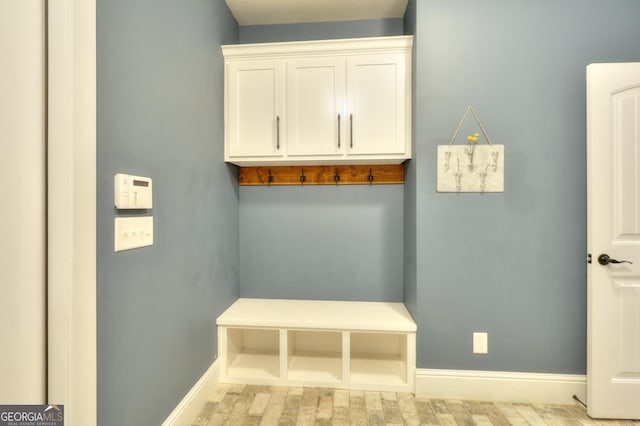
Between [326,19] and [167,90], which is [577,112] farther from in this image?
[167,90]

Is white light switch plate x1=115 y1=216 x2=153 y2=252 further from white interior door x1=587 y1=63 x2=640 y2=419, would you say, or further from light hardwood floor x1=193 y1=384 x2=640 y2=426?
white interior door x1=587 y1=63 x2=640 y2=419

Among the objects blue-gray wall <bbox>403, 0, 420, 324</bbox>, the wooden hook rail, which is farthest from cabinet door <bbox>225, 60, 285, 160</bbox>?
blue-gray wall <bbox>403, 0, 420, 324</bbox>

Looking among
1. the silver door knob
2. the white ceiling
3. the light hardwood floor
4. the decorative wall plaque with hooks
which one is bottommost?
the light hardwood floor

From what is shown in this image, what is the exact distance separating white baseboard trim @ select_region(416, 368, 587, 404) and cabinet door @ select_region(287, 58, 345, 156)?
161 cm

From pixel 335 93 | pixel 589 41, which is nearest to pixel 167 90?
pixel 335 93

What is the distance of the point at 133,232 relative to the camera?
1282 mm

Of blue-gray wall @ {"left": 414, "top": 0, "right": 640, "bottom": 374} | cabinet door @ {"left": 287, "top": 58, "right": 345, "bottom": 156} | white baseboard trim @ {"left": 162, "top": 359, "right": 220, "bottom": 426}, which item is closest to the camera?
white baseboard trim @ {"left": 162, "top": 359, "right": 220, "bottom": 426}

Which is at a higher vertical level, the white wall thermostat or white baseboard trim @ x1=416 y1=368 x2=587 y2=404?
the white wall thermostat

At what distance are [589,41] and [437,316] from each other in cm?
192

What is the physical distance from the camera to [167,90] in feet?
5.01

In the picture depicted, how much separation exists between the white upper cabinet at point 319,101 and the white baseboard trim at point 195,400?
1437 millimetres

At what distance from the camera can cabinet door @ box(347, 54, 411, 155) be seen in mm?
2109

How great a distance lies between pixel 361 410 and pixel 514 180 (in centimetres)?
168

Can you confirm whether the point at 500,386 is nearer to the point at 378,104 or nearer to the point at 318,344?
the point at 318,344
